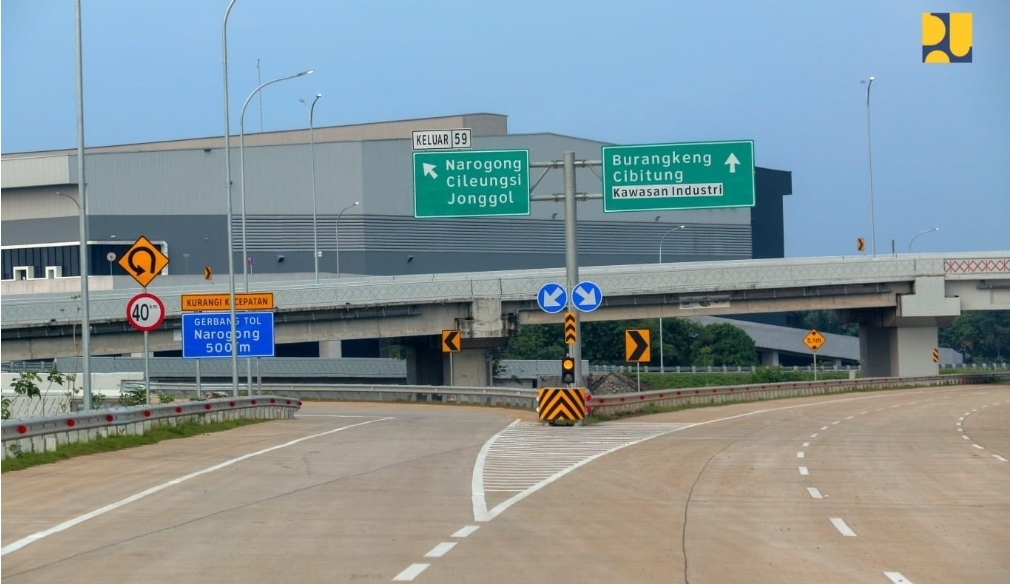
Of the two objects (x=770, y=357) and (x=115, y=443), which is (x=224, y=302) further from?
(x=770, y=357)

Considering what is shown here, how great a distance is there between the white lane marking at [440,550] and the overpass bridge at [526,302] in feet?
157

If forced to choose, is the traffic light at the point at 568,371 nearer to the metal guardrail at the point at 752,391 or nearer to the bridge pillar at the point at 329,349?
the metal guardrail at the point at 752,391

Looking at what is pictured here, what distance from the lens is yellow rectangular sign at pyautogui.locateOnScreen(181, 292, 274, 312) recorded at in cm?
3709

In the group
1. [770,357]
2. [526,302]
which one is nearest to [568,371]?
[526,302]

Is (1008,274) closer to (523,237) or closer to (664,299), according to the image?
(664,299)

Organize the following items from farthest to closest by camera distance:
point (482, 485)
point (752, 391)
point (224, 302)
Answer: point (752, 391)
point (224, 302)
point (482, 485)

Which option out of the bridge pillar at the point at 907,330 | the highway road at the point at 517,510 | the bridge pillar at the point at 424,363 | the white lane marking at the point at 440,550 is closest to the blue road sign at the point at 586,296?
the highway road at the point at 517,510

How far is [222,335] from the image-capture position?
3612 cm

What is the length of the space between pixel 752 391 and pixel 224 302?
25.2m

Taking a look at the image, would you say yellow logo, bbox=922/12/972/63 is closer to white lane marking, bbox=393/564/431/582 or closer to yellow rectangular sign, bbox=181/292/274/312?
white lane marking, bbox=393/564/431/582

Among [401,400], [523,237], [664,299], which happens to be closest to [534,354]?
[523,237]

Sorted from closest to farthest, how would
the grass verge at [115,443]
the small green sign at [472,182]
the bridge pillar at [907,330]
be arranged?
the grass verge at [115,443]
the small green sign at [472,182]
the bridge pillar at [907,330]

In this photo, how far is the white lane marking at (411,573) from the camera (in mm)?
10617

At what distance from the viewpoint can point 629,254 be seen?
106 metres
